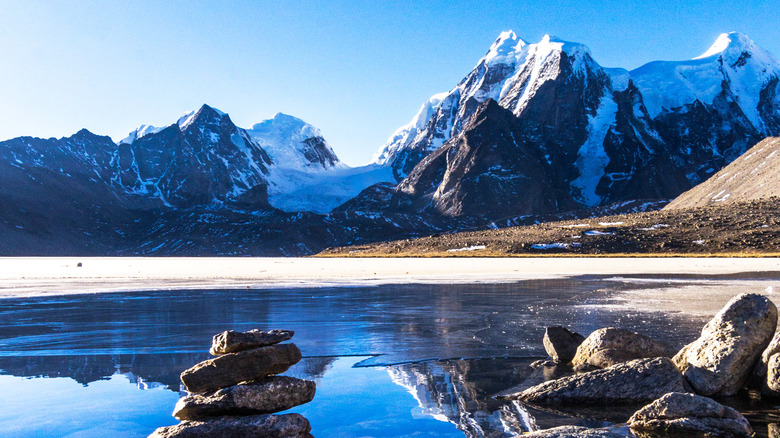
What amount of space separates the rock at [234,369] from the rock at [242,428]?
712mm

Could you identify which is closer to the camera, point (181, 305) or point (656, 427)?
point (656, 427)

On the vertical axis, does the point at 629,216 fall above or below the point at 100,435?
above

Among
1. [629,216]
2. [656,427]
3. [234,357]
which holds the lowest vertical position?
[656,427]

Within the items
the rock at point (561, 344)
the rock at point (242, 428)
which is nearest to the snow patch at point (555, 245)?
the rock at point (561, 344)

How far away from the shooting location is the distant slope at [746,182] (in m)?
123

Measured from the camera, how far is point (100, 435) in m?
9.16

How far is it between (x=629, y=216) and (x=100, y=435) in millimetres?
130414

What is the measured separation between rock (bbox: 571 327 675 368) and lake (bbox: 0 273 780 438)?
53.8 inches

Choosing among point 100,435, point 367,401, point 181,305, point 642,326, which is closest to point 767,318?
point 642,326

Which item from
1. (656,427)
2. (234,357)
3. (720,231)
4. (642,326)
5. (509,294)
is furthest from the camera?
(720,231)

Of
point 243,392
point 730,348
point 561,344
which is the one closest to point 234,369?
point 243,392

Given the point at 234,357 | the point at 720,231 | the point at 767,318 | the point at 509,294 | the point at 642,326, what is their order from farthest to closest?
the point at 720,231, the point at 509,294, the point at 642,326, the point at 767,318, the point at 234,357

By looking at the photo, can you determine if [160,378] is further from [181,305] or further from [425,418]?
[181,305]

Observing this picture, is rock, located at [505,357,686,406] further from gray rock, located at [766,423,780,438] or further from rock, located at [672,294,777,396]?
gray rock, located at [766,423,780,438]
